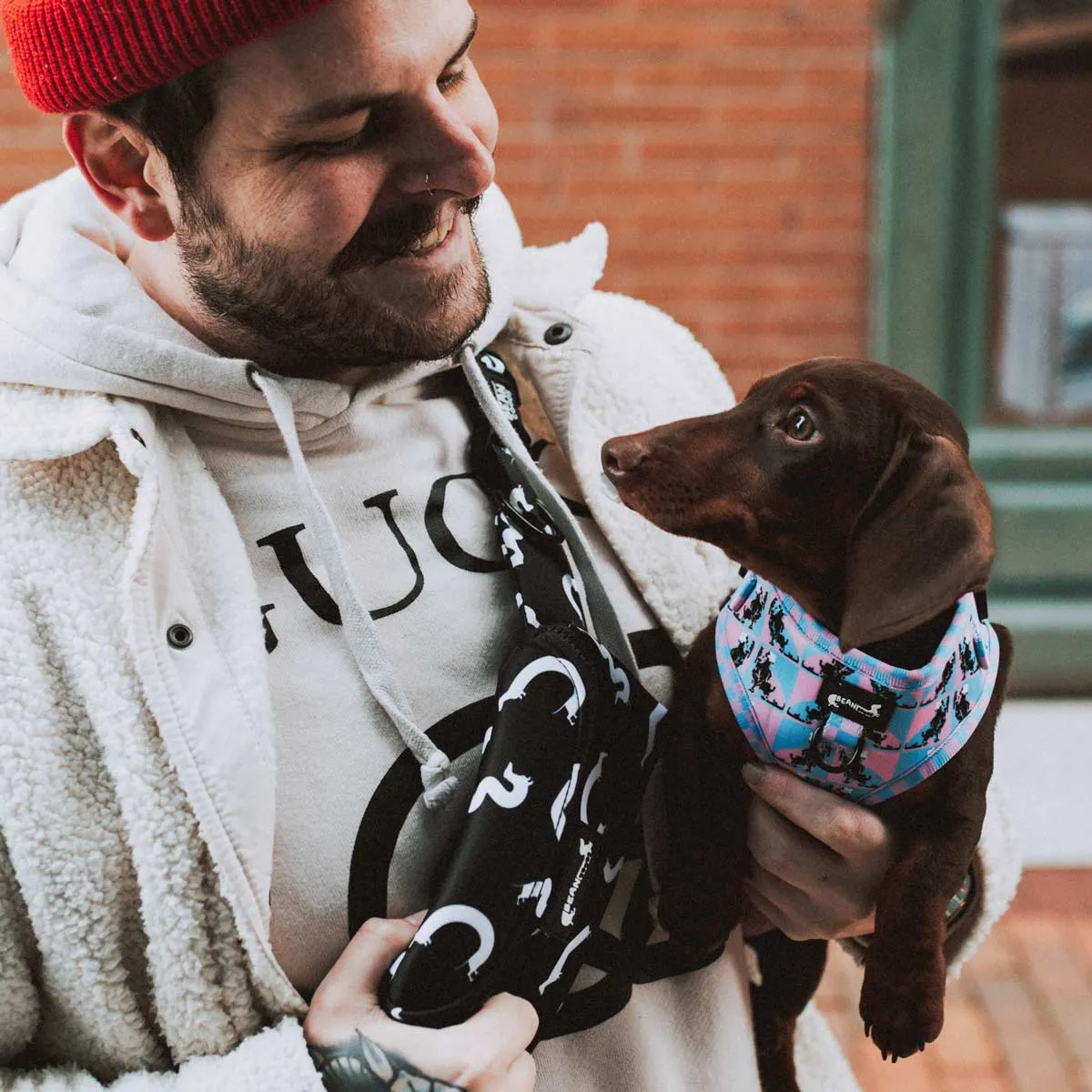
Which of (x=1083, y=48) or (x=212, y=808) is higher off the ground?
(x=212, y=808)

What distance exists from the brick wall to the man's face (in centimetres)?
319

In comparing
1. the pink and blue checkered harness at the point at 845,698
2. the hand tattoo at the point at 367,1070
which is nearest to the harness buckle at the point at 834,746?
the pink and blue checkered harness at the point at 845,698

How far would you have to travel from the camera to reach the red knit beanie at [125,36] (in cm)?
121

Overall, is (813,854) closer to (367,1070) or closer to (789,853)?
(789,853)

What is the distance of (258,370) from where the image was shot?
1.41 m

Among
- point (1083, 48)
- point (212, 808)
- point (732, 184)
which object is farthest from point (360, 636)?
point (1083, 48)

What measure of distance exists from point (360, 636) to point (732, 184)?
11.8ft

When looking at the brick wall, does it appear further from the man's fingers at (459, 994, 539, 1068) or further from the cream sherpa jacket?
the man's fingers at (459, 994, 539, 1068)

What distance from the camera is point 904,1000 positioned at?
4.72 ft

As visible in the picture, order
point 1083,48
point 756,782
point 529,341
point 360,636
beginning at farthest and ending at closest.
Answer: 1. point 1083,48
2. point 529,341
3. point 756,782
4. point 360,636

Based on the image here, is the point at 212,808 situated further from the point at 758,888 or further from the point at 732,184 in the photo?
the point at 732,184

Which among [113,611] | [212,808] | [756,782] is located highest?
[113,611]

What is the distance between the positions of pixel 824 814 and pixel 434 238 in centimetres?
77

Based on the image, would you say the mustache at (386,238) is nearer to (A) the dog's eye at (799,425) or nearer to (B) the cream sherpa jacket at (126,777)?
(B) the cream sherpa jacket at (126,777)
